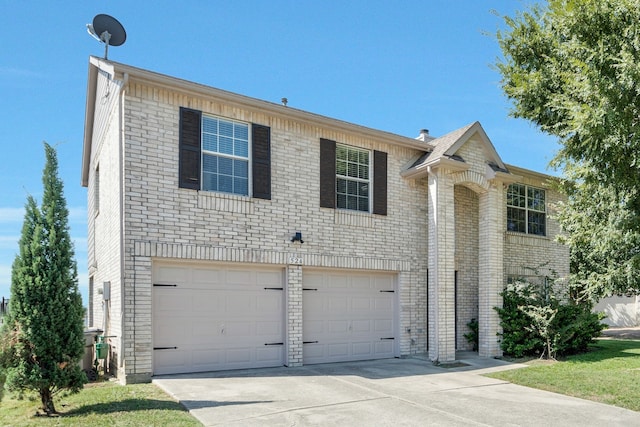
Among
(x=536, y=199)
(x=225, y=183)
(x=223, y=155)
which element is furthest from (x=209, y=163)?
(x=536, y=199)

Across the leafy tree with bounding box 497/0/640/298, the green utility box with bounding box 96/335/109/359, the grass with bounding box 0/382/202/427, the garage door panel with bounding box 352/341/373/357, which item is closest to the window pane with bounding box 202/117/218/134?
the green utility box with bounding box 96/335/109/359

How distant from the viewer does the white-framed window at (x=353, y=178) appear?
1242cm

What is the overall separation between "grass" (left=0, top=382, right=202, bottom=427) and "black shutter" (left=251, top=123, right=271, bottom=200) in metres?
4.41

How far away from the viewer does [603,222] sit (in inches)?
428

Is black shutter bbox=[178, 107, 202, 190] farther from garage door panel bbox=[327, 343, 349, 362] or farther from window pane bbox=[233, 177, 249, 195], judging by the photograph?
garage door panel bbox=[327, 343, 349, 362]

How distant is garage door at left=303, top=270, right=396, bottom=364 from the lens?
38.3ft

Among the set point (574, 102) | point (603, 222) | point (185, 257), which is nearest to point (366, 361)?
point (185, 257)

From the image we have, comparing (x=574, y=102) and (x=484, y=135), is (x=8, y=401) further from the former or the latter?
(x=484, y=135)

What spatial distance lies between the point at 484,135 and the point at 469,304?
4.69 m

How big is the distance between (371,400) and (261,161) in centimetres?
543

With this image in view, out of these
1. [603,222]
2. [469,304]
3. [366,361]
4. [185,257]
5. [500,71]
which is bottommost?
[366,361]

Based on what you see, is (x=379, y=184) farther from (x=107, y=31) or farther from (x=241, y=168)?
(x=107, y=31)

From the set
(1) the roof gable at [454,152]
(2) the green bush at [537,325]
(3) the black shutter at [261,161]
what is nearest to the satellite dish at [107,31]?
(3) the black shutter at [261,161]

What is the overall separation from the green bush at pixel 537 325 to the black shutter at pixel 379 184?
13.6 feet
